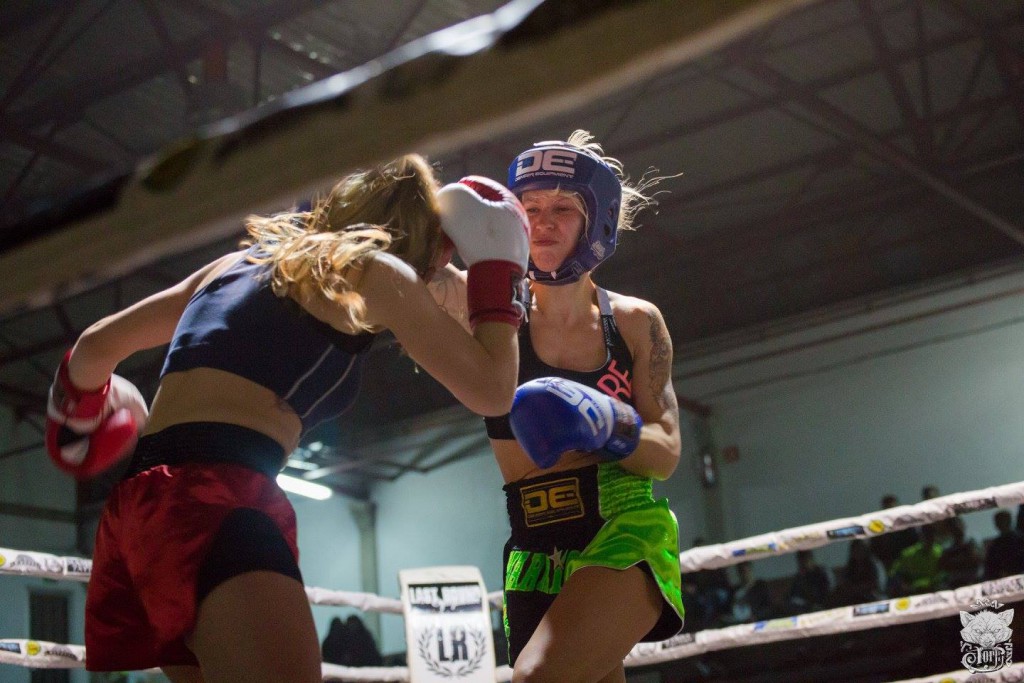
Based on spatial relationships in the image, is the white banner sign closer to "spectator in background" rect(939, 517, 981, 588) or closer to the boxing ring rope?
the boxing ring rope

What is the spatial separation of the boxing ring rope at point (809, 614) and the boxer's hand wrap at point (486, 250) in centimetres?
193

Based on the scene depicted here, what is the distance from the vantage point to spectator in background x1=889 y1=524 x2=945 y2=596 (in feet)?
23.7

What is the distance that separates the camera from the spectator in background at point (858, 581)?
7.39m

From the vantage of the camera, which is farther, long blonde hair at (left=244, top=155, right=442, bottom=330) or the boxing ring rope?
the boxing ring rope

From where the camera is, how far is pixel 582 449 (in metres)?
1.88

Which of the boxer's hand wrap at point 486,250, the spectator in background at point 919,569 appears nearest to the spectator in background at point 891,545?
the spectator in background at point 919,569

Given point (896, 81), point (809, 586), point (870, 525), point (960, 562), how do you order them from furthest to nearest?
point (809, 586) → point (896, 81) → point (960, 562) → point (870, 525)

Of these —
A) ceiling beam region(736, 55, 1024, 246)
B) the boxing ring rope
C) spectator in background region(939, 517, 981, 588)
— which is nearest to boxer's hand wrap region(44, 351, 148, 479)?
the boxing ring rope

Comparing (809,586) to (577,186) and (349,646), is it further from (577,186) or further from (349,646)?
(577,186)

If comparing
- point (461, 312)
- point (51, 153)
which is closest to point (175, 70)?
point (51, 153)

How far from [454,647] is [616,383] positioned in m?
1.81

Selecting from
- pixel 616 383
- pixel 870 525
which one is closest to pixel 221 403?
pixel 616 383

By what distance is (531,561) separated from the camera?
207cm

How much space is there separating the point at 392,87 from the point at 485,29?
0.20 feet
